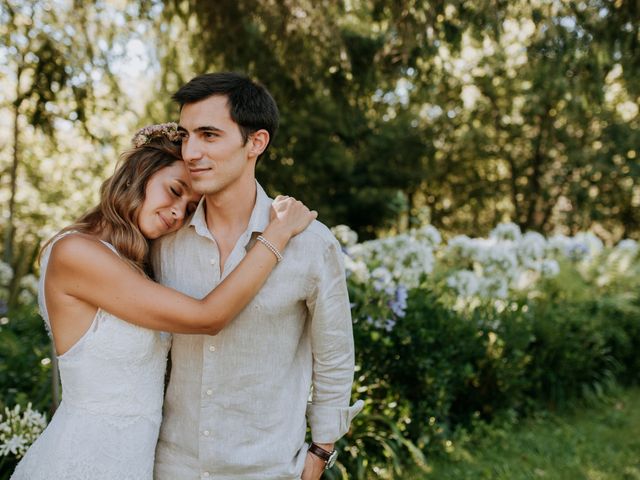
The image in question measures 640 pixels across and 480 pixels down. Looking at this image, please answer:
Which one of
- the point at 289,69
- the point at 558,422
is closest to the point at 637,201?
the point at 558,422

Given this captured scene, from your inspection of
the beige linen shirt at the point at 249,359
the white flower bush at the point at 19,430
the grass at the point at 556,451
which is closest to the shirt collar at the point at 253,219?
the beige linen shirt at the point at 249,359

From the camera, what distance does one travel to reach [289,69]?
572 centimetres

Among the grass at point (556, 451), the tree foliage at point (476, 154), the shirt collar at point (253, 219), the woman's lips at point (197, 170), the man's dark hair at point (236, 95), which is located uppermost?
the tree foliage at point (476, 154)

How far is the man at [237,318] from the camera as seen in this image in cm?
219

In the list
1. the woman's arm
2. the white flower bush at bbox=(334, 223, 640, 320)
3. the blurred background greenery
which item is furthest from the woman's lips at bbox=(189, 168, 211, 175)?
the white flower bush at bbox=(334, 223, 640, 320)

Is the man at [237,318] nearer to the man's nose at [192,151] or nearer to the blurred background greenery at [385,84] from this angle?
the man's nose at [192,151]

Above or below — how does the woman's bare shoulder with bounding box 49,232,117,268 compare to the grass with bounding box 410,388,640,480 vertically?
above

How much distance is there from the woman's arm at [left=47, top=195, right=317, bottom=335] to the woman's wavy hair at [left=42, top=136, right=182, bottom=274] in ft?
0.37

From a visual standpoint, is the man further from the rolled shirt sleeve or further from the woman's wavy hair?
the woman's wavy hair

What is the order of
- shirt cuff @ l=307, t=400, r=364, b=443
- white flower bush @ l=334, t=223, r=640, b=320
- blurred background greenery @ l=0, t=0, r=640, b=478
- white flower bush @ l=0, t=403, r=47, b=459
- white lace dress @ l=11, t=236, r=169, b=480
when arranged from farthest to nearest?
white flower bush @ l=334, t=223, r=640, b=320 → blurred background greenery @ l=0, t=0, r=640, b=478 → white flower bush @ l=0, t=403, r=47, b=459 → shirt cuff @ l=307, t=400, r=364, b=443 → white lace dress @ l=11, t=236, r=169, b=480

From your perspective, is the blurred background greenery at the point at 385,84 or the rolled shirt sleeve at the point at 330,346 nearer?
the rolled shirt sleeve at the point at 330,346

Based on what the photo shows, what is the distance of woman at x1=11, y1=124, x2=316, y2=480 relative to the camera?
2084 mm

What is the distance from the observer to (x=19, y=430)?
10.1 feet

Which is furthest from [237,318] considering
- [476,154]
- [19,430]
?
[476,154]
